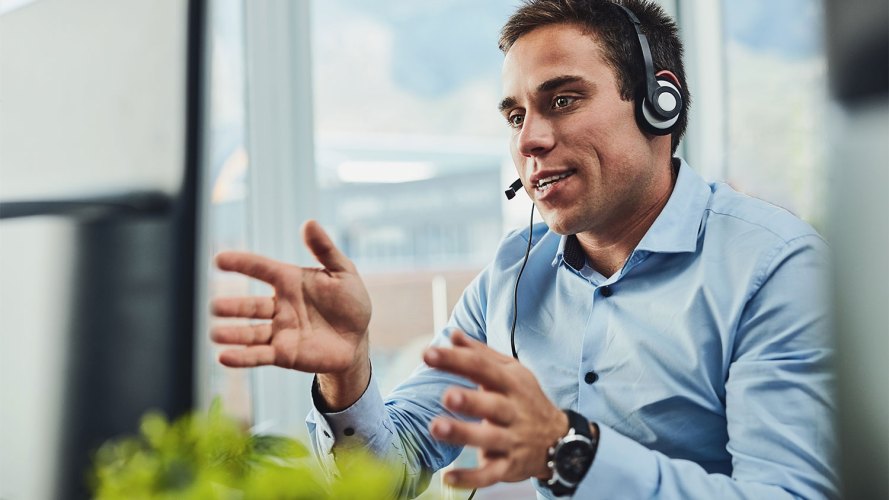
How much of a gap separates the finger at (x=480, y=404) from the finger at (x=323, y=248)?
0.25 metres

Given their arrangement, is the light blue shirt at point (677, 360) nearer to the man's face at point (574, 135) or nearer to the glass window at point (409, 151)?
the man's face at point (574, 135)

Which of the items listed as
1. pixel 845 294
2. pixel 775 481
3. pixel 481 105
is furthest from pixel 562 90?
pixel 481 105

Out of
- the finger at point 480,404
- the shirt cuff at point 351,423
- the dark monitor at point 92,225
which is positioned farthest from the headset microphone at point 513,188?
the dark monitor at point 92,225

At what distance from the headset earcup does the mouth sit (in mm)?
145

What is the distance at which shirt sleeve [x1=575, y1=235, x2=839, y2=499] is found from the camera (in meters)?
0.91

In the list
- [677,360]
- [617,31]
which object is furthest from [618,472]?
[617,31]

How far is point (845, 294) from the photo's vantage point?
0.35m

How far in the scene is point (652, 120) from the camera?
134cm

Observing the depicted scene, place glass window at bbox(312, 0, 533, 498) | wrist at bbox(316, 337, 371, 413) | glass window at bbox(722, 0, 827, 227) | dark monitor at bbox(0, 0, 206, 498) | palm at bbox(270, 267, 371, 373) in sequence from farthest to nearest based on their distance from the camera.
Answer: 1. glass window at bbox(722, 0, 827, 227)
2. glass window at bbox(312, 0, 533, 498)
3. wrist at bbox(316, 337, 371, 413)
4. palm at bbox(270, 267, 371, 373)
5. dark monitor at bbox(0, 0, 206, 498)

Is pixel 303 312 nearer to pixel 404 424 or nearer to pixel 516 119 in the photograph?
pixel 404 424

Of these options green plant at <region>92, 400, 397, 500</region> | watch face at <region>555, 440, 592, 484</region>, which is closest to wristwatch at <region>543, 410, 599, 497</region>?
watch face at <region>555, 440, 592, 484</region>

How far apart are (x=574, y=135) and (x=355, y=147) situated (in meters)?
1.20

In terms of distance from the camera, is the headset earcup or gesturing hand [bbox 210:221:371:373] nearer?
gesturing hand [bbox 210:221:371:373]

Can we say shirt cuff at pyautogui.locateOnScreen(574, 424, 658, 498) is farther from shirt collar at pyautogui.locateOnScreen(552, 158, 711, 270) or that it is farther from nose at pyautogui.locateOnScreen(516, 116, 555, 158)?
nose at pyautogui.locateOnScreen(516, 116, 555, 158)
